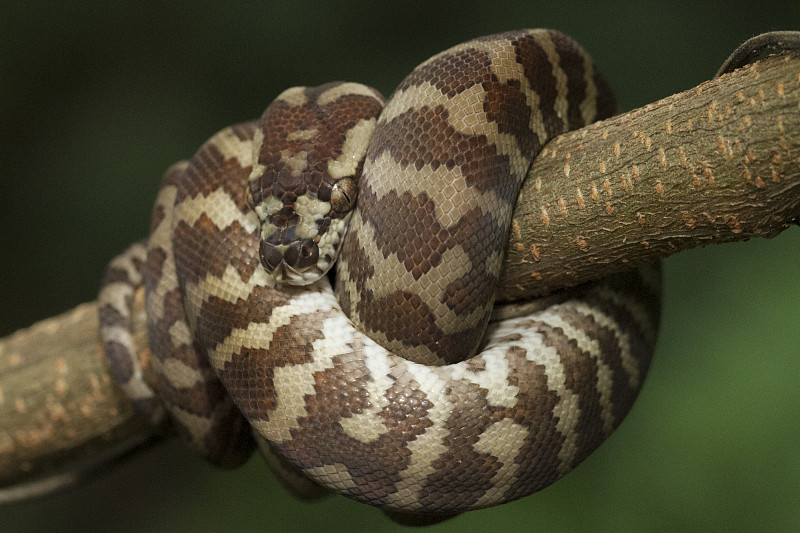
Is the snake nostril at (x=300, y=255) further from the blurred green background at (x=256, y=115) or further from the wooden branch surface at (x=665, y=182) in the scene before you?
the blurred green background at (x=256, y=115)

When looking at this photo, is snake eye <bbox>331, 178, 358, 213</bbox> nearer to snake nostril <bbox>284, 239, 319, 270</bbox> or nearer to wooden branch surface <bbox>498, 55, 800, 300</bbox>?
snake nostril <bbox>284, 239, 319, 270</bbox>

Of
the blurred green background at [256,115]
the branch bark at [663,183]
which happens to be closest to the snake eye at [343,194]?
the branch bark at [663,183]

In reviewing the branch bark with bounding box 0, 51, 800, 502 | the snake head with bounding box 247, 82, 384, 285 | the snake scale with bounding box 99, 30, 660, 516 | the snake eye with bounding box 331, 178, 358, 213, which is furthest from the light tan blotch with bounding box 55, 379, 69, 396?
the branch bark with bounding box 0, 51, 800, 502

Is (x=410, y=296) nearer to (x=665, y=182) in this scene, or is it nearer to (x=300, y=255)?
(x=300, y=255)

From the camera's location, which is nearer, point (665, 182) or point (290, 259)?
point (665, 182)

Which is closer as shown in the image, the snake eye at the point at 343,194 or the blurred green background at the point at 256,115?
the snake eye at the point at 343,194

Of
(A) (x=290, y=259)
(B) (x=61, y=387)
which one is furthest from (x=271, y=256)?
(B) (x=61, y=387)

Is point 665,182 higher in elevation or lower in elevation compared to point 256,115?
higher
